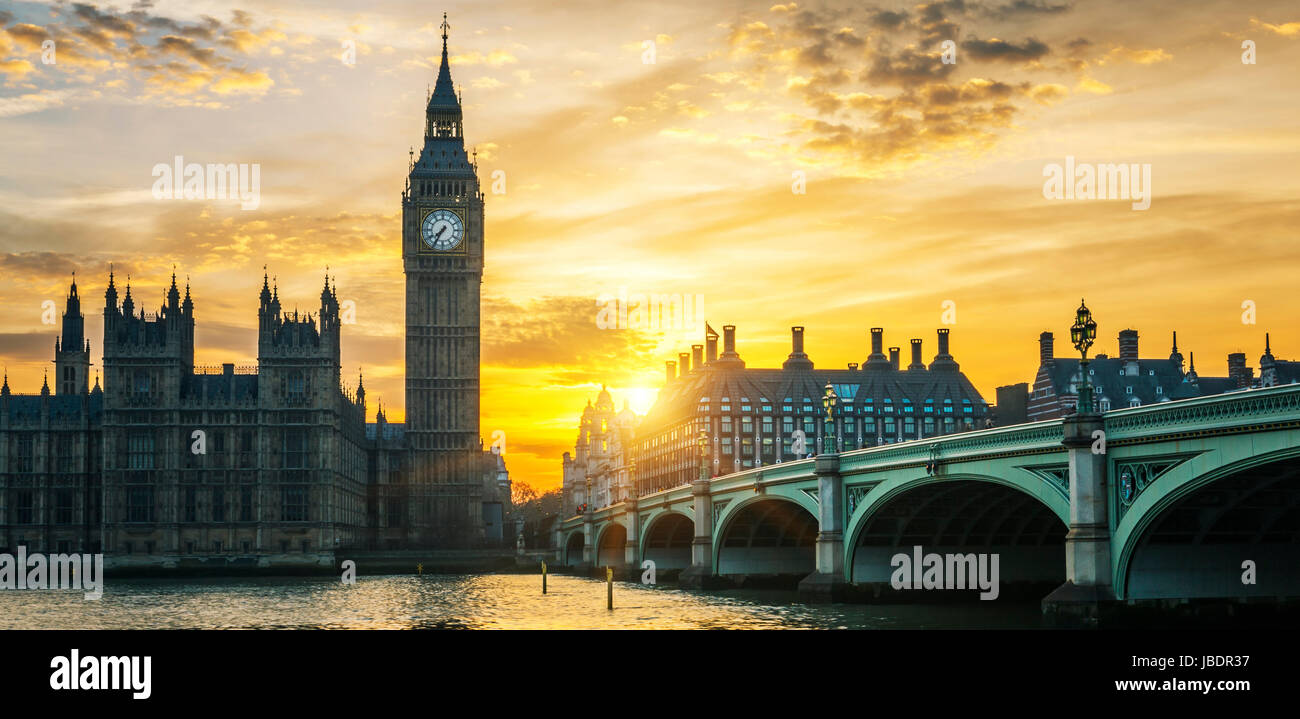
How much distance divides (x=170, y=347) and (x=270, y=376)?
29.6 feet

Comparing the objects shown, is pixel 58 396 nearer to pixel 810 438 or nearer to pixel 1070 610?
pixel 810 438

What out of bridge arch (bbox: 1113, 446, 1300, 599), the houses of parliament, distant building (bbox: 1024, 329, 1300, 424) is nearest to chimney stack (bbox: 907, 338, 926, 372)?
distant building (bbox: 1024, 329, 1300, 424)

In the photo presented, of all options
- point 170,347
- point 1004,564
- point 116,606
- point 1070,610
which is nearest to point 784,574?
point 1004,564

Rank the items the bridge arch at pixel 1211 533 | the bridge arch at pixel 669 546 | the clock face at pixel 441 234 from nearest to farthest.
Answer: the bridge arch at pixel 1211 533
the bridge arch at pixel 669 546
the clock face at pixel 441 234

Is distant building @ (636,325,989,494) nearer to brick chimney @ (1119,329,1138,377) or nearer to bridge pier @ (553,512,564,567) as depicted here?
bridge pier @ (553,512,564,567)

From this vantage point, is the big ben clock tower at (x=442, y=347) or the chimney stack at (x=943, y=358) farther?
the chimney stack at (x=943, y=358)

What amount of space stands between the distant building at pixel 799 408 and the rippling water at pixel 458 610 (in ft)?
220

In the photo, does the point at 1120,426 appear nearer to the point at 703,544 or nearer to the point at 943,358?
the point at 703,544

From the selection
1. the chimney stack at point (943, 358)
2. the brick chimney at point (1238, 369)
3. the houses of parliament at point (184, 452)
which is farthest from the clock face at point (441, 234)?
the brick chimney at point (1238, 369)

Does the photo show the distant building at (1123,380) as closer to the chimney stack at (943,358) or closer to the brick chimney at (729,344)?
the chimney stack at (943,358)

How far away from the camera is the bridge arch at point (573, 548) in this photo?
143750 mm

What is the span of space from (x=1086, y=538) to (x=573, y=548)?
111 metres

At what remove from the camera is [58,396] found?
135 m
